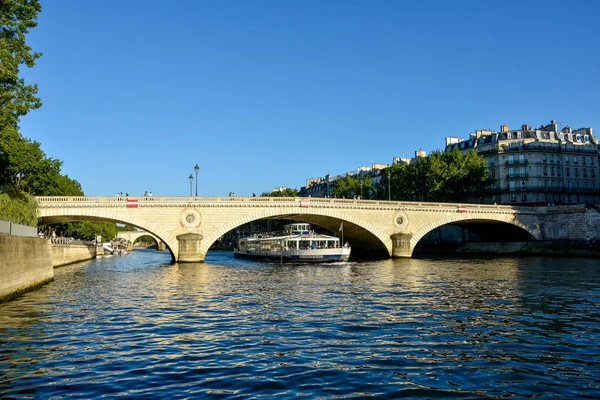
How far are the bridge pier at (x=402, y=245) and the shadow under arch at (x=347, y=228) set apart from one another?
73 centimetres

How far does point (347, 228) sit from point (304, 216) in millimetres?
6716

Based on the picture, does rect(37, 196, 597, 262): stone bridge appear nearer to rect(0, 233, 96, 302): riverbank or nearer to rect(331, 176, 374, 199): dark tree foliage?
rect(0, 233, 96, 302): riverbank

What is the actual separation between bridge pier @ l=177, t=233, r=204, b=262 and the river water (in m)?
25.5

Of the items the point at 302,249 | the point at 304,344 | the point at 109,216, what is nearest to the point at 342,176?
the point at 302,249

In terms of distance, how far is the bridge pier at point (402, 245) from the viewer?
204ft

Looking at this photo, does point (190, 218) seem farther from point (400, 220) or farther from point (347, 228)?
point (400, 220)

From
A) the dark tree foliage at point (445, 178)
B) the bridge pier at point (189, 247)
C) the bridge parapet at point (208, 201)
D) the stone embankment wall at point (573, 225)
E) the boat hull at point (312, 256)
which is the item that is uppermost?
the dark tree foliage at point (445, 178)

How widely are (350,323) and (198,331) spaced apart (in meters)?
4.72

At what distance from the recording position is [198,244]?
174ft

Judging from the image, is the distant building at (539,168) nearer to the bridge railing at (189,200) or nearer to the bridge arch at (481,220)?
the bridge arch at (481,220)

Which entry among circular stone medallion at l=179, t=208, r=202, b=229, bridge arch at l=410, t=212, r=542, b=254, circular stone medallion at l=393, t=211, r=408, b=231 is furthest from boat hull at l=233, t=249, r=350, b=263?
bridge arch at l=410, t=212, r=542, b=254

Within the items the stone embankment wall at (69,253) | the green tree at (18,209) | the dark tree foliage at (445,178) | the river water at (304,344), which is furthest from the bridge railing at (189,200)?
the river water at (304,344)

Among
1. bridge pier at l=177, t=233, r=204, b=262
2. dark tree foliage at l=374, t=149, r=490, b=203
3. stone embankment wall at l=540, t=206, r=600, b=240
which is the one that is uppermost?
dark tree foliage at l=374, t=149, r=490, b=203

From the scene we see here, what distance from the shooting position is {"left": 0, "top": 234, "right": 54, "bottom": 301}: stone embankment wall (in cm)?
2138
